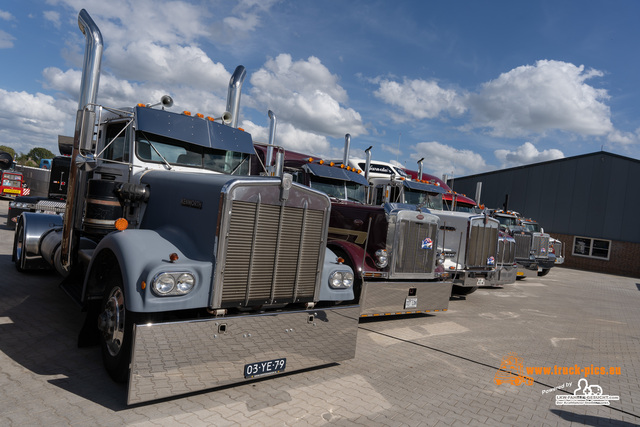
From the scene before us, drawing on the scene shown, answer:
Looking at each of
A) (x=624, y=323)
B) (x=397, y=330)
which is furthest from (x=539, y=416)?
(x=624, y=323)

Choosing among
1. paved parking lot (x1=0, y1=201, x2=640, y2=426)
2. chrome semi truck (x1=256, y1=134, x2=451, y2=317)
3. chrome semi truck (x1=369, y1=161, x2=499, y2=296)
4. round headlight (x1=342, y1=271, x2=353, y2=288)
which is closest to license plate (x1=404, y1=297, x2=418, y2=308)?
chrome semi truck (x1=256, y1=134, x2=451, y2=317)

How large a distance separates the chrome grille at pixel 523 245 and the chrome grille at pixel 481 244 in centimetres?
559

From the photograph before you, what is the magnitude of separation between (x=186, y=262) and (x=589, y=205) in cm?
2573

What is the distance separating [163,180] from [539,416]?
4434mm

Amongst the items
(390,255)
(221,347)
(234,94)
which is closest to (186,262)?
(221,347)

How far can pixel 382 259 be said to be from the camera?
6973 mm

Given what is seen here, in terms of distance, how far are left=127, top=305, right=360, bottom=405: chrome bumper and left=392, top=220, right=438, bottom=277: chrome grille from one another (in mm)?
2671

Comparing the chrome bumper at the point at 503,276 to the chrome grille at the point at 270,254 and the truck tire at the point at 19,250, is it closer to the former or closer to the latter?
the chrome grille at the point at 270,254

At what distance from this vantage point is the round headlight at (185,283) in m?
3.68

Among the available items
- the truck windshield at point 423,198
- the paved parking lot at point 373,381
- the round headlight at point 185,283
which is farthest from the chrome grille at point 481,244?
the round headlight at point 185,283

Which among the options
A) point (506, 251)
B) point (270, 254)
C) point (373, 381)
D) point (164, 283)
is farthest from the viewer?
point (506, 251)

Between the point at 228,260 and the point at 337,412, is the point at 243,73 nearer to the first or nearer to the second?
the point at 228,260

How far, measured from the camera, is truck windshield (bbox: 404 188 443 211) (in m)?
10.1

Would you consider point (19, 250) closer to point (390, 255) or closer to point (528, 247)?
point (390, 255)
